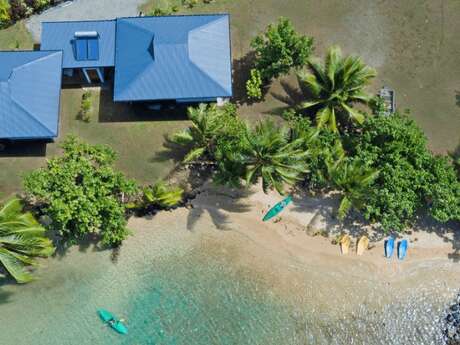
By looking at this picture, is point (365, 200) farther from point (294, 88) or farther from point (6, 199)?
point (6, 199)

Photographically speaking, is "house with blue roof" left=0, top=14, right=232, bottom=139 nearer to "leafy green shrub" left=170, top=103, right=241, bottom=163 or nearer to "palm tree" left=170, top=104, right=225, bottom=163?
"leafy green shrub" left=170, top=103, right=241, bottom=163

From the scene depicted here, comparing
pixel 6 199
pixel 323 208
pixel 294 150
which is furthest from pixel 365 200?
pixel 6 199

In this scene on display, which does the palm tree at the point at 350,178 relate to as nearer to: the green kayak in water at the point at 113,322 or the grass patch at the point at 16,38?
the green kayak in water at the point at 113,322

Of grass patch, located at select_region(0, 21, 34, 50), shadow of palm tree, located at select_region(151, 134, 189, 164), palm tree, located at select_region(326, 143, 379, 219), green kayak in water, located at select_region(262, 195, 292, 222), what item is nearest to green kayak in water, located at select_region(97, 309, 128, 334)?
shadow of palm tree, located at select_region(151, 134, 189, 164)

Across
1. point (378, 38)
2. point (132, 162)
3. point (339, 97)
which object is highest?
point (378, 38)

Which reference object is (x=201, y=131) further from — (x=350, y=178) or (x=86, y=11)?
(x=86, y=11)

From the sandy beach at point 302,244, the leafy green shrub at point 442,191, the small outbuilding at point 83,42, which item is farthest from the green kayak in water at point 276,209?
the small outbuilding at point 83,42
